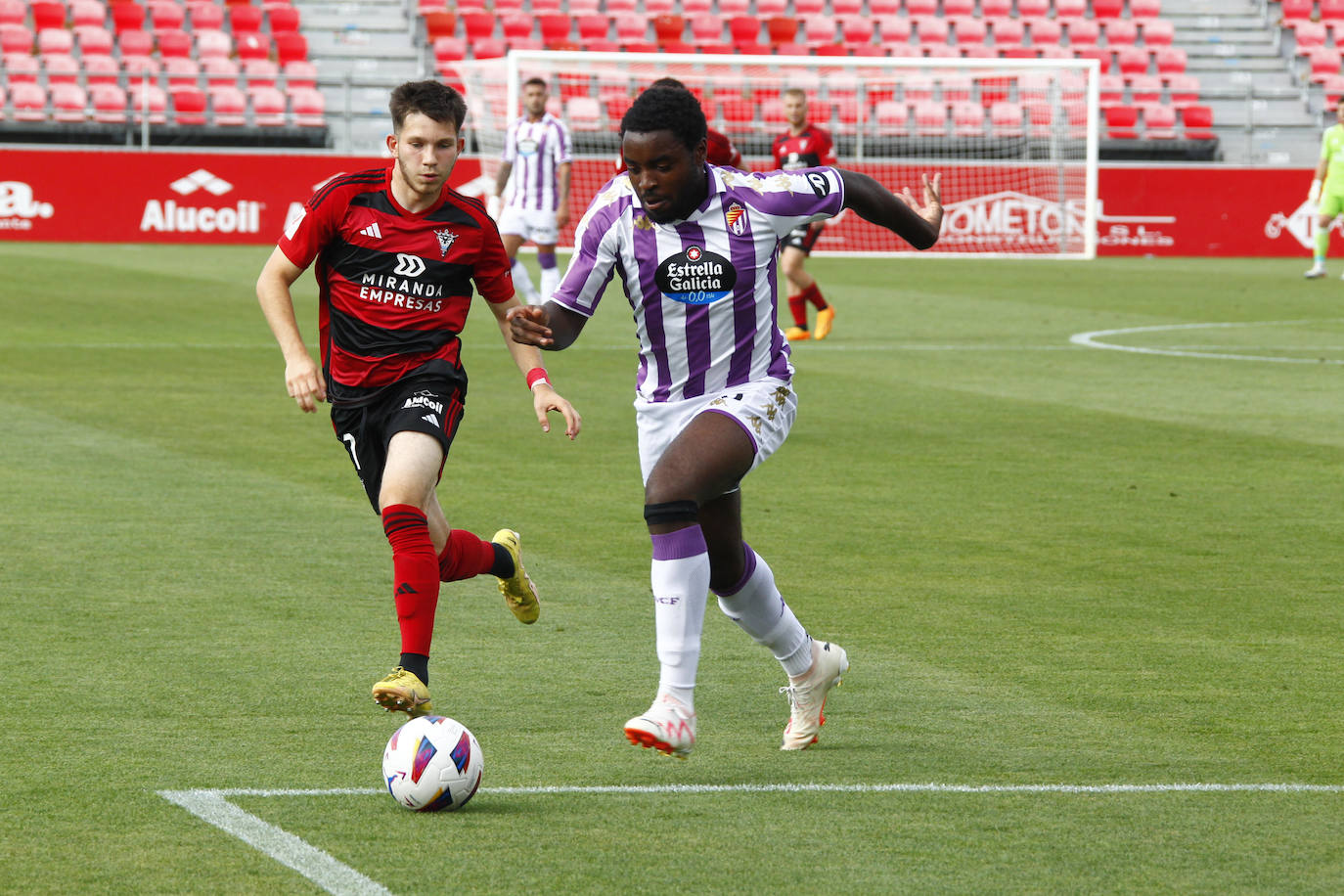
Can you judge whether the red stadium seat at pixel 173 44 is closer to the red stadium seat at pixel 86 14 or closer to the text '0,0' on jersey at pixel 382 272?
the red stadium seat at pixel 86 14

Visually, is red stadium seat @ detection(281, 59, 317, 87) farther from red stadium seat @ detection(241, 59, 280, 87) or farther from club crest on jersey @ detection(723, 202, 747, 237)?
club crest on jersey @ detection(723, 202, 747, 237)

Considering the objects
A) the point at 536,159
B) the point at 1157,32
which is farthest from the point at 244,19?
the point at 1157,32

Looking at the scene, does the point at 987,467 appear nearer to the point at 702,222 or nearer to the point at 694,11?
the point at 702,222

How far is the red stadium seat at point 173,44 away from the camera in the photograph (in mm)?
31375

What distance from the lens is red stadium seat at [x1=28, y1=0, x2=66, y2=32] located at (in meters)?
31.2

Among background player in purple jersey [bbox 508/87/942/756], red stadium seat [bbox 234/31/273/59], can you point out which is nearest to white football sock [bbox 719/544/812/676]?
background player in purple jersey [bbox 508/87/942/756]

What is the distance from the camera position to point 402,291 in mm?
5824

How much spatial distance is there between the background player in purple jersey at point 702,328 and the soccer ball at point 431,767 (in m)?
0.70

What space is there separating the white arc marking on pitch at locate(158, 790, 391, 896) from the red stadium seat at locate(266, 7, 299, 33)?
29496 millimetres

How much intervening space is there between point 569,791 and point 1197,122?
31220 mm

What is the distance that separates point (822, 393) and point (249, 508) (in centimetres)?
582

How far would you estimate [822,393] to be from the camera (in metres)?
14.0

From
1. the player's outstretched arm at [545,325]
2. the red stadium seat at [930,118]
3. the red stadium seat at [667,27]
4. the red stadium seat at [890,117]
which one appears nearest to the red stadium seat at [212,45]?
the red stadium seat at [667,27]

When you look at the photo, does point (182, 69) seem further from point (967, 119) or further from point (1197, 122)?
point (1197, 122)
